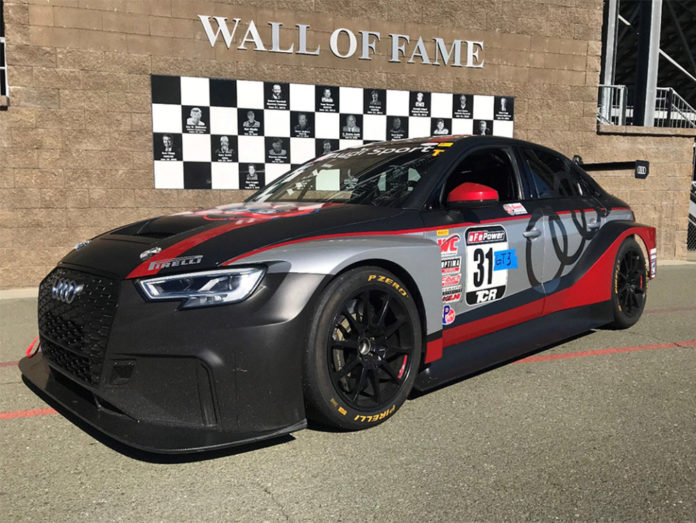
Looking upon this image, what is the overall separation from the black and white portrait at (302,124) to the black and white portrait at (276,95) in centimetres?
15

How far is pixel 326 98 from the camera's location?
702 centimetres

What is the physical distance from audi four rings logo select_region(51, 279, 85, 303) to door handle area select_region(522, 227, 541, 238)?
2.22 m

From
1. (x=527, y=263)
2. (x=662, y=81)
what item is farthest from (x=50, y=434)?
(x=662, y=81)

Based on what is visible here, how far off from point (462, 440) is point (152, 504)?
1210mm

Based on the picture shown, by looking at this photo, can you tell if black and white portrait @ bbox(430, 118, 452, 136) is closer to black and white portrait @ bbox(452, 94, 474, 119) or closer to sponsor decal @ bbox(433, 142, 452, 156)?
black and white portrait @ bbox(452, 94, 474, 119)

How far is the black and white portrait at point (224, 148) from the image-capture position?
263 inches

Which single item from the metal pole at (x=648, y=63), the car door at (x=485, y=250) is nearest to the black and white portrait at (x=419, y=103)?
the metal pole at (x=648, y=63)

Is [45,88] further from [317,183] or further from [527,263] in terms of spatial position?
[527,263]

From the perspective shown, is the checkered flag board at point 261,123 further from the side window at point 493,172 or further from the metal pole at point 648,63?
the side window at point 493,172

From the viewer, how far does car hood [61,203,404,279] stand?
7.26 feet

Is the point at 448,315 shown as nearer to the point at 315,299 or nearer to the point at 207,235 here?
the point at 315,299

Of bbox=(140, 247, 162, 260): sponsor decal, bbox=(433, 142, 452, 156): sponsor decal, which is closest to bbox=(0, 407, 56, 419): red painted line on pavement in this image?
bbox=(140, 247, 162, 260): sponsor decal

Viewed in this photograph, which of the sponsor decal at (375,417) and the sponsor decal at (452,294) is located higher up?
the sponsor decal at (452,294)

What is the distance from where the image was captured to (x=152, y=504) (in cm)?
192
